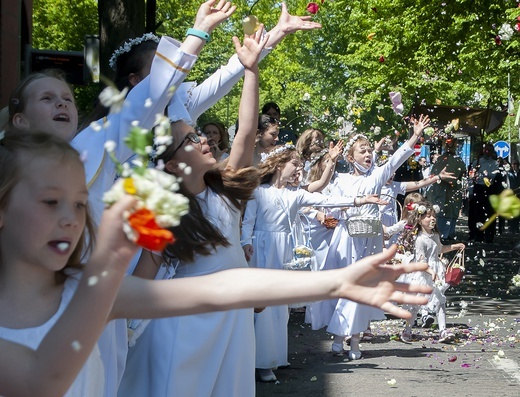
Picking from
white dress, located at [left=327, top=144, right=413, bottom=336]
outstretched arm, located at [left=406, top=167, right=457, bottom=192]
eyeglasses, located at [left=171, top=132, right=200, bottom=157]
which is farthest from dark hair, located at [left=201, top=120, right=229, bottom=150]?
eyeglasses, located at [left=171, top=132, right=200, bottom=157]

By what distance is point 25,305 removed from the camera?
2.84 m

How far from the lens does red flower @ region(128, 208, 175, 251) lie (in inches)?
82.0

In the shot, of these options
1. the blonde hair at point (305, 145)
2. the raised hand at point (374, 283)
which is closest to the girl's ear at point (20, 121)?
the raised hand at point (374, 283)

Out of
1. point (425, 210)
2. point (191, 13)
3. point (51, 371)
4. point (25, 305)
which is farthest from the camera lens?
point (191, 13)

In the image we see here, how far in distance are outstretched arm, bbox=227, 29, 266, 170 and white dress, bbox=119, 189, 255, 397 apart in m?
0.55

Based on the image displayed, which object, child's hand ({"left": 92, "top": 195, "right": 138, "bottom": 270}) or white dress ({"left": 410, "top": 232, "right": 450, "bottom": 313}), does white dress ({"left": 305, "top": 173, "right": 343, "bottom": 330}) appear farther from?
child's hand ({"left": 92, "top": 195, "right": 138, "bottom": 270})

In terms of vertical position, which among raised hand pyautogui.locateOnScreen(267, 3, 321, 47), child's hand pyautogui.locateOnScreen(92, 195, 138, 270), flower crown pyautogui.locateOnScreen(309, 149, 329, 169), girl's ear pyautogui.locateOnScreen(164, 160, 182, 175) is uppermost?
flower crown pyautogui.locateOnScreen(309, 149, 329, 169)

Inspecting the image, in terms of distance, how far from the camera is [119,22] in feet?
35.6

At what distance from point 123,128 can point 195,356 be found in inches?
57.7

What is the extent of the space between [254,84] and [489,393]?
441cm

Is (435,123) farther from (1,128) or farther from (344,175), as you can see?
(1,128)

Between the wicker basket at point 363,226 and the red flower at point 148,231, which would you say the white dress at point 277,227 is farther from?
the red flower at point 148,231

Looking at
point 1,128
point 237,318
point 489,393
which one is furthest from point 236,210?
point 489,393

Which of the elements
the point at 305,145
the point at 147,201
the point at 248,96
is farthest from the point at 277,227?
the point at 147,201
